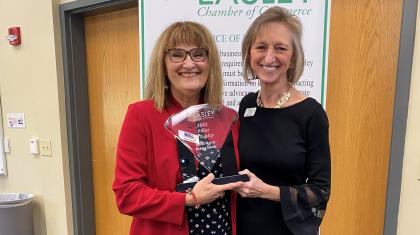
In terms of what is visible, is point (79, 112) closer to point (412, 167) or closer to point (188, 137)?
point (188, 137)

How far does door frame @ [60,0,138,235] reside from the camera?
199 cm

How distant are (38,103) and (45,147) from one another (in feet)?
1.07

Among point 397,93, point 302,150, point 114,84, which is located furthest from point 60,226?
point 397,93

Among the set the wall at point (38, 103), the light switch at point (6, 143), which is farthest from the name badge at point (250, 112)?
the light switch at point (6, 143)

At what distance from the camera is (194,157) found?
35.8 inches

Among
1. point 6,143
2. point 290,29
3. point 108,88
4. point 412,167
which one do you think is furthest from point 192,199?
point 6,143

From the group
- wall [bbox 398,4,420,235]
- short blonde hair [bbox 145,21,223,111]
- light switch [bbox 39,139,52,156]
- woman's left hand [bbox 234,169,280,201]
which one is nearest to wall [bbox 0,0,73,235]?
light switch [bbox 39,139,52,156]

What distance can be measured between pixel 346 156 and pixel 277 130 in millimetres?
791

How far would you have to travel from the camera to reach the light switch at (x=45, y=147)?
2173 millimetres

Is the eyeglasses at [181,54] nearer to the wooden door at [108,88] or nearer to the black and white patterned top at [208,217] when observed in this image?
the black and white patterned top at [208,217]

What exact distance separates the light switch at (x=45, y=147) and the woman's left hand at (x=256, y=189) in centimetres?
180

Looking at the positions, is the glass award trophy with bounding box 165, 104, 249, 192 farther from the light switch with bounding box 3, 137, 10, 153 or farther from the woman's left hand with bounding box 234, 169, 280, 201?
the light switch with bounding box 3, 137, 10, 153

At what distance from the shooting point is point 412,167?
4.14 ft

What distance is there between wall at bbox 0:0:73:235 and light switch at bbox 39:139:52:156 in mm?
30
